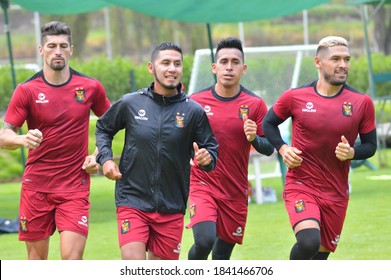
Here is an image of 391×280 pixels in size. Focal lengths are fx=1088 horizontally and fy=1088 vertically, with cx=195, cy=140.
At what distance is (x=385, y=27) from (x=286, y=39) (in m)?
5.59

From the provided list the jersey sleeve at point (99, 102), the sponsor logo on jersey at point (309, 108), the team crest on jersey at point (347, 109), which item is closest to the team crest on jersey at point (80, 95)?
the jersey sleeve at point (99, 102)

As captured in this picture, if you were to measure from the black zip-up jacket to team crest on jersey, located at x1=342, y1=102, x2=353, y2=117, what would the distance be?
47.7 inches

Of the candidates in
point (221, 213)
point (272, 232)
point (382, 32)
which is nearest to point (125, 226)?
point (221, 213)

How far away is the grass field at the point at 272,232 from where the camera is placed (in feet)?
39.0

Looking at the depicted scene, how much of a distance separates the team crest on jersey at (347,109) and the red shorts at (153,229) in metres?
1.67

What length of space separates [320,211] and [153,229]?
151 cm

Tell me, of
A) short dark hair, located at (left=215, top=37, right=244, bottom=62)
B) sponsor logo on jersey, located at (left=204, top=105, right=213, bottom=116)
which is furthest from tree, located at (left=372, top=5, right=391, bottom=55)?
sponsor logo on jersey, located at (left=204, top=105, right=213, bottom=116)

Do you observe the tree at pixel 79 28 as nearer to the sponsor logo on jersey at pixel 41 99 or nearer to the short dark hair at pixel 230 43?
the short dark hair at pixel 230 43

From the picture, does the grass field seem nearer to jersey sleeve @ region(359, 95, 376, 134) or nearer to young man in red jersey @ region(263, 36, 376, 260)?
young man in red jersey @ region(263, 36, 376, 260)

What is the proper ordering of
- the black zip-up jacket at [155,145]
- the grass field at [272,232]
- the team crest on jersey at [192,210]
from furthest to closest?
1. the grass field at [272,232]
2. the team crest on jersey at [192,210]
3. the black zip-up jacket at [155,145]

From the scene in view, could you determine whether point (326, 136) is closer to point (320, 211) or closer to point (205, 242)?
point (320, 211)

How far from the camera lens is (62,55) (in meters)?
9.12
